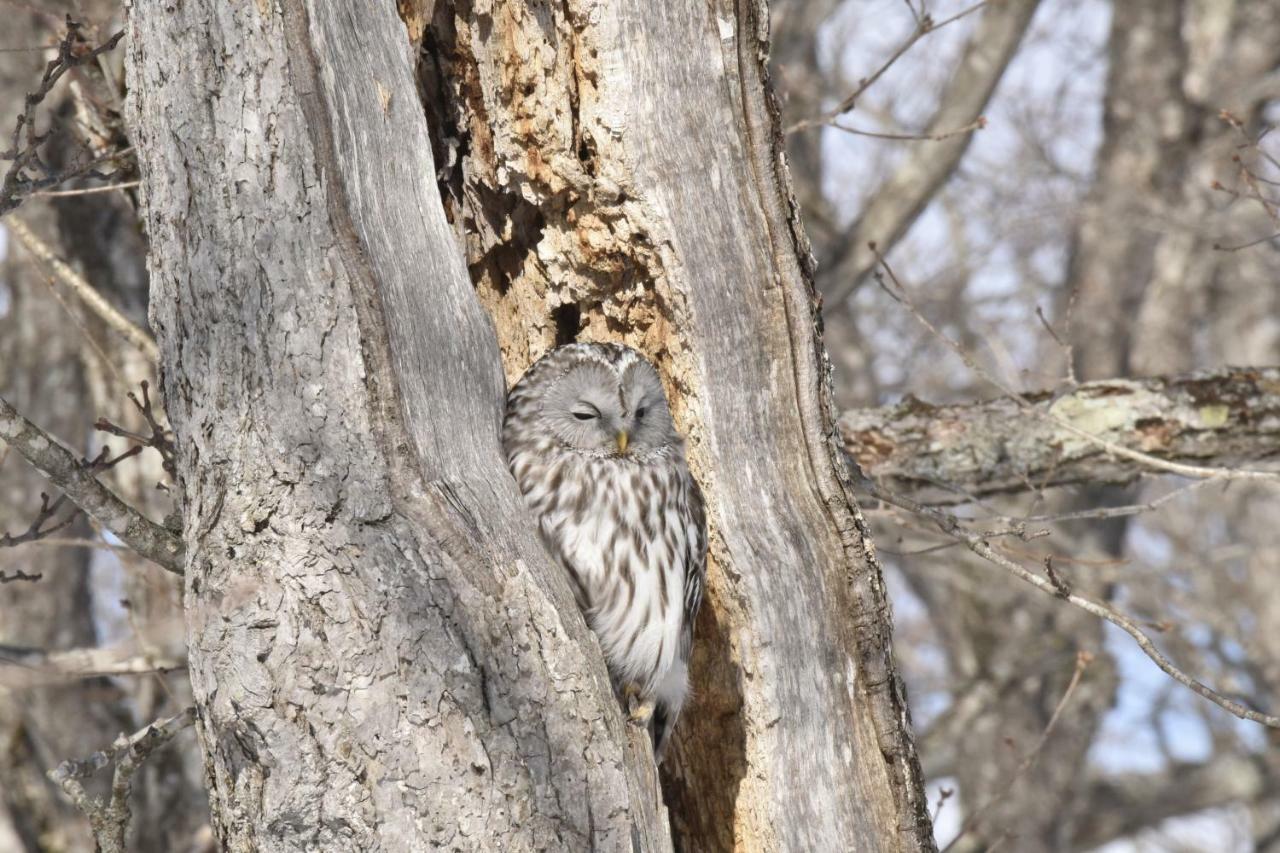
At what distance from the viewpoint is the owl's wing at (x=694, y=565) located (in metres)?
3.19

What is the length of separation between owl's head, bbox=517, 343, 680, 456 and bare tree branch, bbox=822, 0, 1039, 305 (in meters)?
2.56

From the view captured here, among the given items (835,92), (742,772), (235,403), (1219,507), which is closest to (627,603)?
(742,772)

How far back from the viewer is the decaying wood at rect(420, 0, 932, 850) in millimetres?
3068

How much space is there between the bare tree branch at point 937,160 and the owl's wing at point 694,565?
2700 millimetres

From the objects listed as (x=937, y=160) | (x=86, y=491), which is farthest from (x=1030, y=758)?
(x=86, y=491)

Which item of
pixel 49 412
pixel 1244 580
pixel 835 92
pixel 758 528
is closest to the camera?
pixel 758 528

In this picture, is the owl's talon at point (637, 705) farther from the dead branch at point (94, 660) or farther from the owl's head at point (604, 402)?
the dead branch at point (94, 660)

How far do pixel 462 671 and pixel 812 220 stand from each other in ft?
14.2

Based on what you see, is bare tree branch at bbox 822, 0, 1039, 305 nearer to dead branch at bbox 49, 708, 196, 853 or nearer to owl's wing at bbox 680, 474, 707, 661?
owl's wing at bbox 680, 474, 707, 661

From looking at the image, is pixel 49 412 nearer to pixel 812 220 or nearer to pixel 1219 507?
pixel 812 220

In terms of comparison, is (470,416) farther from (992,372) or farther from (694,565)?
(992,372)

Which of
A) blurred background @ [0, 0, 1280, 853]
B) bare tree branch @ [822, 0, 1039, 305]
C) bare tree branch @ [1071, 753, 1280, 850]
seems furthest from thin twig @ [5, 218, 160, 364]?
bare tree branch @ [1071, 753, 1280, 850]

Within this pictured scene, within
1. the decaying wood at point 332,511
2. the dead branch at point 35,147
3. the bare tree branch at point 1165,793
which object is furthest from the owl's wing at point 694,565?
the bare tree branch at point 1165,793

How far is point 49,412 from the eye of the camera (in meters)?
6.23
